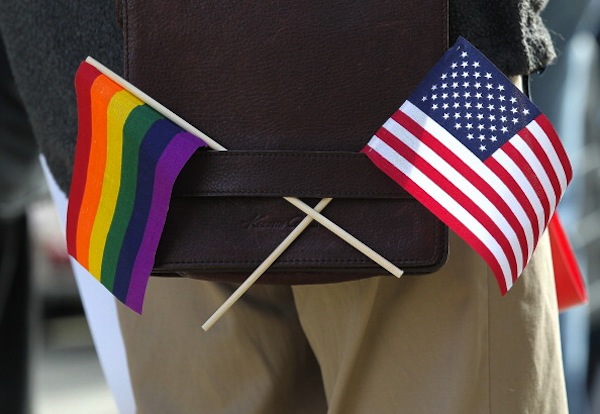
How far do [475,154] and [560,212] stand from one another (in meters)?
1.48

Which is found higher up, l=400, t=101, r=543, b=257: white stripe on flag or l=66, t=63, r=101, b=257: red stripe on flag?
l=66, t=63, r=101, b=257: red stripe on flag

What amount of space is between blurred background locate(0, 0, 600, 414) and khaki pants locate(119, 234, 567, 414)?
56 centimetres

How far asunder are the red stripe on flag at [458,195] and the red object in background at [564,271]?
358mm

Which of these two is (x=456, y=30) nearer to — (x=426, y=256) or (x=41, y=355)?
(x=426, y=256)

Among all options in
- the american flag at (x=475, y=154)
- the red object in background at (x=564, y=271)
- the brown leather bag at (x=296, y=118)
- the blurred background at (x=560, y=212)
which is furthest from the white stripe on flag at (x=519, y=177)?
the blurred background at (x=560, y=212)

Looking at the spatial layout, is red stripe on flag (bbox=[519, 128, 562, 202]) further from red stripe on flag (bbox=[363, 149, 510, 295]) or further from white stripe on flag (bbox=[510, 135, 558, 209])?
red stripe on flag (bbox=[363, 149, 510, 295])

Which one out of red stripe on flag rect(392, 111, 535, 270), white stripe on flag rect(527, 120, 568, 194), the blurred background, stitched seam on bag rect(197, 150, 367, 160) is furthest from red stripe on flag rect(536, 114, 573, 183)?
the blurred background

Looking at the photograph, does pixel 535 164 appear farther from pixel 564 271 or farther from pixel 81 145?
pixel 81 145

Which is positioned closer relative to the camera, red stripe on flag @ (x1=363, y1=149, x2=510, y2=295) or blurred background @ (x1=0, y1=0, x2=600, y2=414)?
red stripe on flag @ (x1=363, y1=149, x2=510, y2=295)

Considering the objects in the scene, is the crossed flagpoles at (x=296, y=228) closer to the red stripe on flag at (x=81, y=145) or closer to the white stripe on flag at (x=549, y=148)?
the red stripe on flag at (x=81, y=145)

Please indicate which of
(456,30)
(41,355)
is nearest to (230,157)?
(456,30)

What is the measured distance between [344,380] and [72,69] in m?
0.59

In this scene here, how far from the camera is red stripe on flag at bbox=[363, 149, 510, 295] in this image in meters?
1.37

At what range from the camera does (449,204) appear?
4.51ft
